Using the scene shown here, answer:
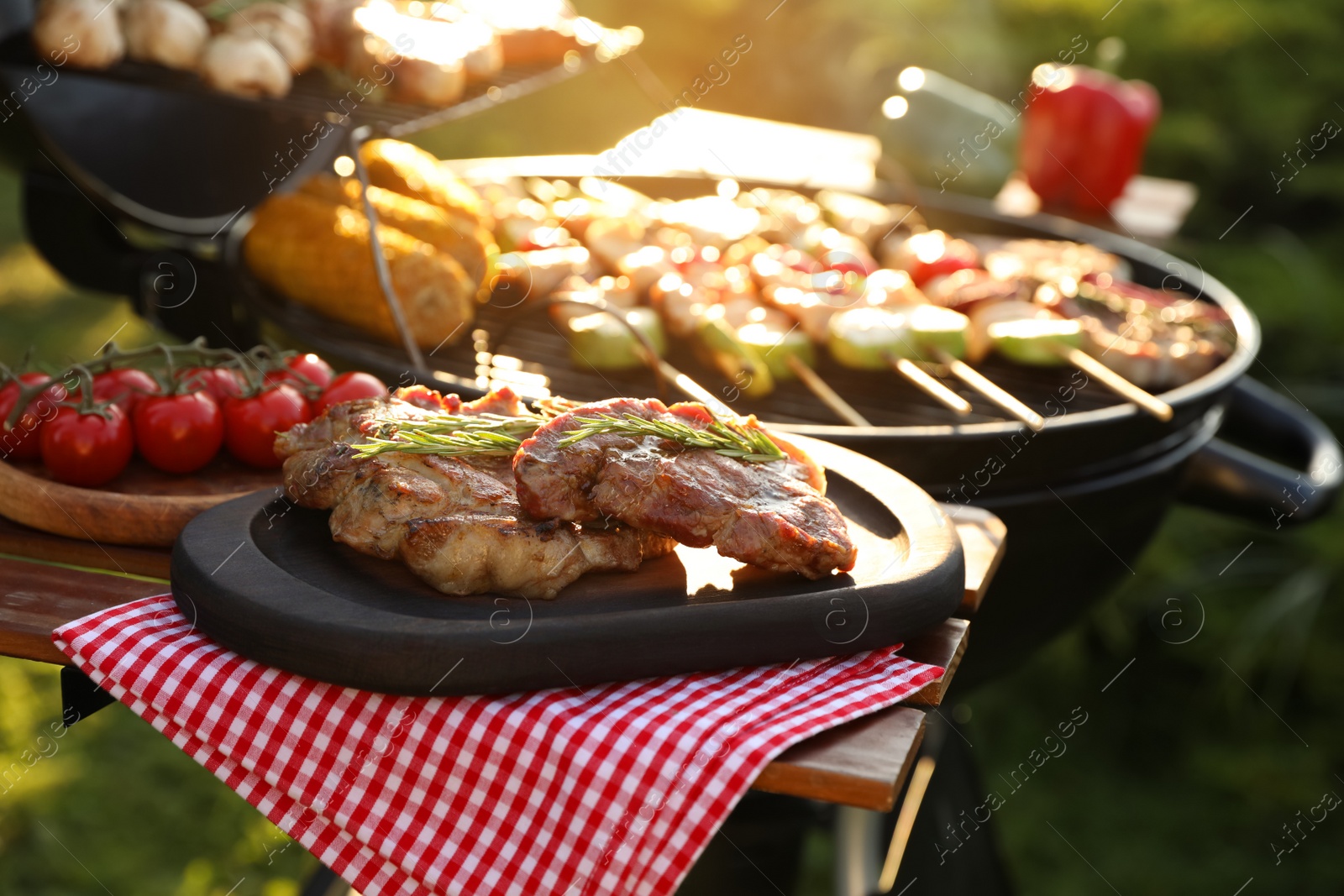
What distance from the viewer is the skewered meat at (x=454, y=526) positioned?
1.87m

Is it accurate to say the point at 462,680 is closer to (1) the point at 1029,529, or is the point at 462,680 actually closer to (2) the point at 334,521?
(2) the point at 334,521

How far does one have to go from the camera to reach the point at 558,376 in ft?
10.9

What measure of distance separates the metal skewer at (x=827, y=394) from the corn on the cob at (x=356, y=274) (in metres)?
0.96

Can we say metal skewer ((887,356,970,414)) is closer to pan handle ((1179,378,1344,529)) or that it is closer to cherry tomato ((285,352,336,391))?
pan handle ((1179,378,1344,529))

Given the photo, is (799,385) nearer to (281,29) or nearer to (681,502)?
(681,502)

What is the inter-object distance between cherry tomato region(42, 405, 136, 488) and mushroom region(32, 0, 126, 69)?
1.31m

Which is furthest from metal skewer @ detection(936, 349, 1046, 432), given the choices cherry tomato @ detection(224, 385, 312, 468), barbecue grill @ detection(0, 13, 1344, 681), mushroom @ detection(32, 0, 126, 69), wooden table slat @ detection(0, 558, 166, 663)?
mushroom @ detection(32, 0, 126, 69)

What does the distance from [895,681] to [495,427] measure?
0.83 m

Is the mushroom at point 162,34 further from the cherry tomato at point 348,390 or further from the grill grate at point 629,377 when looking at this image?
the cherry tomato at point 348,390

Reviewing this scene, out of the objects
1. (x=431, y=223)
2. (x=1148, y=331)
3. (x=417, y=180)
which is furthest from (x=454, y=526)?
(x=1148, y=331)

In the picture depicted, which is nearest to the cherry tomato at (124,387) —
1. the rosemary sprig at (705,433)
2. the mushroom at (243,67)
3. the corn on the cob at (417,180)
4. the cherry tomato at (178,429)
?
the cherry tomato at (178,429)

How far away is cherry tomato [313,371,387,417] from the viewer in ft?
8.71

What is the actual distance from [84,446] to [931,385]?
200cm

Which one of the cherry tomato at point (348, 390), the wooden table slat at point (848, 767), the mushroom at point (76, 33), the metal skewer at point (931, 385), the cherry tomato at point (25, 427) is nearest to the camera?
the wooden table slat at point (848, 767)
